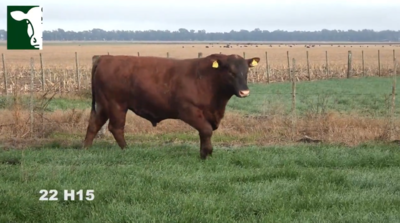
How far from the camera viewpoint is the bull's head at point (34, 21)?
10.6 m

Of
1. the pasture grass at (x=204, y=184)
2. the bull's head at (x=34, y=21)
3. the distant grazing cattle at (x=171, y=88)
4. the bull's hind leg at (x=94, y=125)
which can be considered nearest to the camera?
the pasture grass at (x=204, y=184)

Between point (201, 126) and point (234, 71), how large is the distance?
1046 millimetres

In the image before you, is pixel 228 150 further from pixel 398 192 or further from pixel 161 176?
pixel 398 192

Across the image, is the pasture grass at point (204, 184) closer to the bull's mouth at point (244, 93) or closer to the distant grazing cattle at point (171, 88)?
the distant grazing cattle at point (171, 88)

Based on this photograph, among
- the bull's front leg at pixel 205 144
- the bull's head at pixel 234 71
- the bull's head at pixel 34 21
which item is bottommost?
the bull's front leg at pixel 205 144

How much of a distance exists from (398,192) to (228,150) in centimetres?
351

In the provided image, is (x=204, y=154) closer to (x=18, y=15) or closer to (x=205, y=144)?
(x=205, y=144)

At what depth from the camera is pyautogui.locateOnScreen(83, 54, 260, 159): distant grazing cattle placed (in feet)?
28.8

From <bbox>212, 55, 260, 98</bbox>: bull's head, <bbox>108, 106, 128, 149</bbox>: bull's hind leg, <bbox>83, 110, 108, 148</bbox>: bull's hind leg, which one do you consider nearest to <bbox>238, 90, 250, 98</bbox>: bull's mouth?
<bbox>212, 55, 260, 98</bbox>: bull's head

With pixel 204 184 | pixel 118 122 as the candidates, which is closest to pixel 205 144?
pixel 118 122

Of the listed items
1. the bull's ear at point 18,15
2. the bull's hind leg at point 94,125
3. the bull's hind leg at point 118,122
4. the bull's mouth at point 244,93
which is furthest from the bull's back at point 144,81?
the bull's ear at point 18,15

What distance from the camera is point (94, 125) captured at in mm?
9742

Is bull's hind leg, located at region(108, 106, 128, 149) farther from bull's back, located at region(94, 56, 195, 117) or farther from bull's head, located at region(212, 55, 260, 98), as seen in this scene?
bull's head, located at region(212, 55, 260, 98)

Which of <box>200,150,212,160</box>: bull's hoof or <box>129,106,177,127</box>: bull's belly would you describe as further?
<box>129,106,177,127</box>: bull's belly
